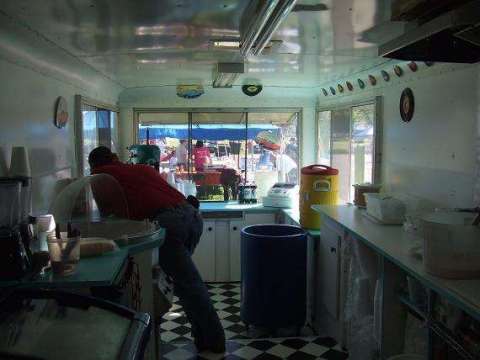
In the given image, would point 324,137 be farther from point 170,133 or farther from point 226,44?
point 226,44

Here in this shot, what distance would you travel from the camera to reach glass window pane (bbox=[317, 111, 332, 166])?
638 cm

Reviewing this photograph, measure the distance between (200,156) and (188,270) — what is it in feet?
10.3

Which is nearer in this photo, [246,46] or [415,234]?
[415,234]

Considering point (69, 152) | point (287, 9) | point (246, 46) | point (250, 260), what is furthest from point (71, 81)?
point (287, 9)

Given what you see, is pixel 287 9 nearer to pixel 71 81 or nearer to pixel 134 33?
pixel 134 33

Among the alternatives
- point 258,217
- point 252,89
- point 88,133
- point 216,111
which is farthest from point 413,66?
point 216,111

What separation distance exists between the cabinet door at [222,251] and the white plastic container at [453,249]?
12.6 feet

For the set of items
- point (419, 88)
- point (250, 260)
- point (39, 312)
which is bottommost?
point (250, 260)

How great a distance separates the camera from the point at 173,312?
5.00 meters

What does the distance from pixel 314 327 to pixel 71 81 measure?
308cm

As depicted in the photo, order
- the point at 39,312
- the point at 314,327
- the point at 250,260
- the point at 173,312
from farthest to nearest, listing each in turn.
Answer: the point at 173,312
the point at 314,327
the point at 250,260
the point at 39,312

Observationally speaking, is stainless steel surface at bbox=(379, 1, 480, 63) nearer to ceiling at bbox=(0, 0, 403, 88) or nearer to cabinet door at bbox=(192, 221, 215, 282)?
ceiling at bbox=(0, 0, 403, 88)

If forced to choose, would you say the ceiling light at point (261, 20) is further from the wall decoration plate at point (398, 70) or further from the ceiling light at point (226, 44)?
the wall decoration plate at point (398, 70)

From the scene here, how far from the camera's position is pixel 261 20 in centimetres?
254
